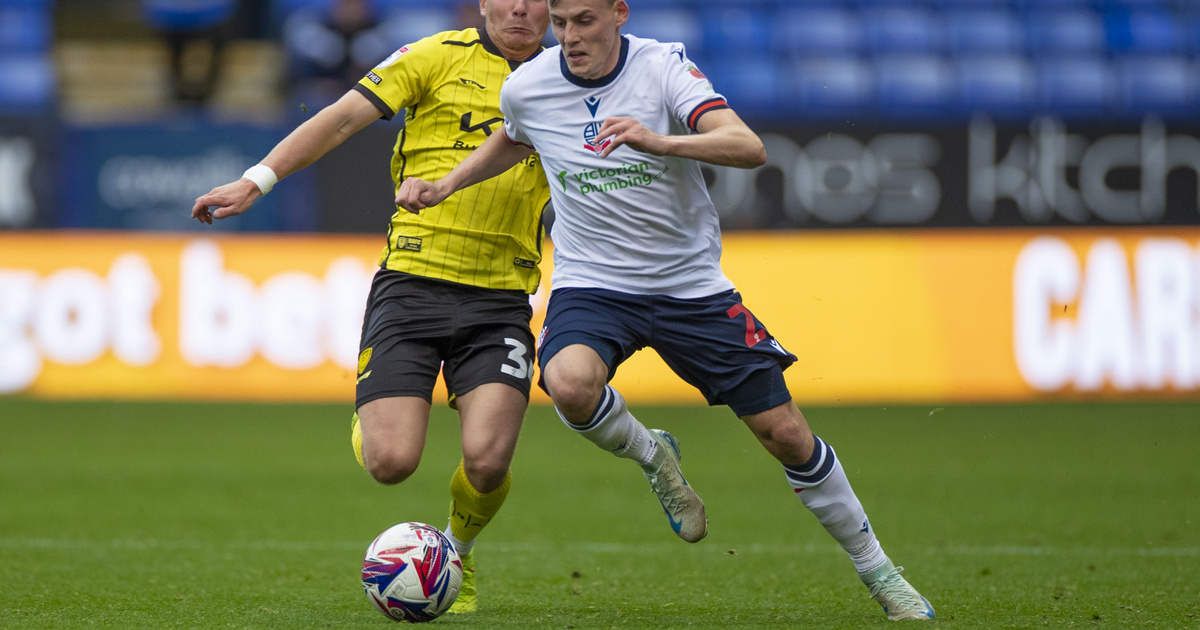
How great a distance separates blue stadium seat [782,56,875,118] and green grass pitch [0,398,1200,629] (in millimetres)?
4243

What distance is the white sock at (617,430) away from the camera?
4.70m

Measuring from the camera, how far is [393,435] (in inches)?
183

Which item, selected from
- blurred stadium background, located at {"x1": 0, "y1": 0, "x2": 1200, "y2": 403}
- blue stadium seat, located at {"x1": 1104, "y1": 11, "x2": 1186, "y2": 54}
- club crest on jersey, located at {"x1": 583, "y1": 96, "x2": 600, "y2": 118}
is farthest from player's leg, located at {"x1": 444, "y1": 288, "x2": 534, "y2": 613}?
blue stadium seat, located at {"x1": 1104, "y1": 11, "x2": 1186, "y2": 54}

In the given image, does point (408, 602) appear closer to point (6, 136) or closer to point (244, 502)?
point (244, 502)

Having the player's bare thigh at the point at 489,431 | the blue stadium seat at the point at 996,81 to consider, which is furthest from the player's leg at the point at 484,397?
the blue stadium seat at the point at 996,81

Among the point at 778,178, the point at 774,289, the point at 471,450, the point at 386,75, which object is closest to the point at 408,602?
the point at 471,450

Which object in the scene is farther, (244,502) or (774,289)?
(774,289)

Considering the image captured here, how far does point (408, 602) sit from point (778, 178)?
9398 mm

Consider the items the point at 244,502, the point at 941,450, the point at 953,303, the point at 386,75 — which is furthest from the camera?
the point at 953,303

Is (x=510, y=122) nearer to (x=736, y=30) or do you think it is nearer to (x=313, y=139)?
(x=313, y=139)

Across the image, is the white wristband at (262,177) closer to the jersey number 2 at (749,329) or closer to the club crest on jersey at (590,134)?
the club crest on jersey at (590,134)

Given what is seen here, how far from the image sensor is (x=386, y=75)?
4832 millimetres

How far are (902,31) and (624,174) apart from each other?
1157 cm

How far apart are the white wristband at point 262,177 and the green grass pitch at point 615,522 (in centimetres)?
141
